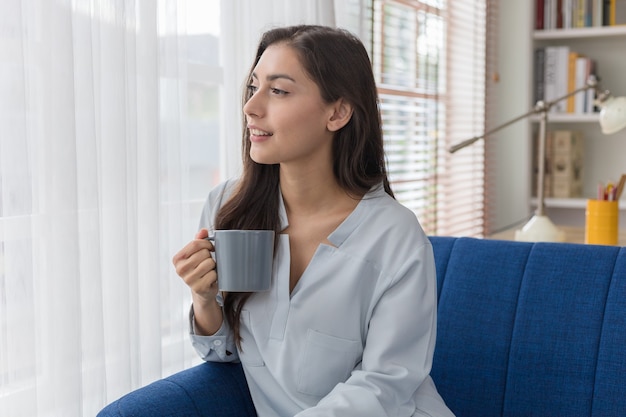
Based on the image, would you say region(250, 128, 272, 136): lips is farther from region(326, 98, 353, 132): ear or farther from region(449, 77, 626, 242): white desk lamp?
region(449, 77, 626, 242): white desk lamp

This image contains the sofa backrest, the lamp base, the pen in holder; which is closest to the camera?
the sofa backrest

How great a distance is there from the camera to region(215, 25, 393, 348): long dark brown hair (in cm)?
144

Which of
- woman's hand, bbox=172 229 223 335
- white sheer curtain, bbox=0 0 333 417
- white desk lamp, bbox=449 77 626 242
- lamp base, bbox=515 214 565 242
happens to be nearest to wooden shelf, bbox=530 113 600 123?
white desk lamp, bbox=449 77 626 242

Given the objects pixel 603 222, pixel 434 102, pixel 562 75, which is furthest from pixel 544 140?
pixel 562 75

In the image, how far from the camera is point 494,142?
3771 millimetres

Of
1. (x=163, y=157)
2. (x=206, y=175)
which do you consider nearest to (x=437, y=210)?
(x=206, y=175)

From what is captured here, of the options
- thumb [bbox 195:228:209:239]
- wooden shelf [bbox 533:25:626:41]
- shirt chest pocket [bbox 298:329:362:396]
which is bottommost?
shirt chest pocket [bbox 298:329:362:396]

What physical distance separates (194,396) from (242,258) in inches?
12.2

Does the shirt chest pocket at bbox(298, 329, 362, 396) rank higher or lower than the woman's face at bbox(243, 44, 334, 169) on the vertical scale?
lower

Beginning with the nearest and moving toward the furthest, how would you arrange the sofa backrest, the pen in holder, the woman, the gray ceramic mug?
1. the gray ceramic mug
2. the woman
3. the sofa backrest
4. the pen in holder

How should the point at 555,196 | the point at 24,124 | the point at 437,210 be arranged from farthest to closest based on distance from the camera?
the point at 555,196 → the point at 437,210 → the point at 24,124

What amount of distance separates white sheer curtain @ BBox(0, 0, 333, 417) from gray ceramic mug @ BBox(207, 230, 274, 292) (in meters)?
0.31

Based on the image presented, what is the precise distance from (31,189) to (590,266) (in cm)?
106

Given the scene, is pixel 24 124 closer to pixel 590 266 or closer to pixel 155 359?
pixel 155 359
